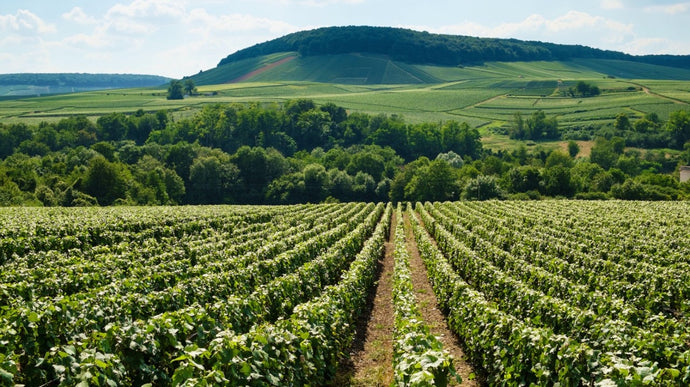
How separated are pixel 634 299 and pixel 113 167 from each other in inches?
2868

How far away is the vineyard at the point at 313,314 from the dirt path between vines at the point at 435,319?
28 cm

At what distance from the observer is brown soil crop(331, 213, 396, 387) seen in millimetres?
11648

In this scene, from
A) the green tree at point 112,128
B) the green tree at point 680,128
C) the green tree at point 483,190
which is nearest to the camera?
the green tree at point 483,190

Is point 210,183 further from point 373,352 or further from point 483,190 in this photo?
point 373,352

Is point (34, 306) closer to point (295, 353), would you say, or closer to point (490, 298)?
point (295, 353)

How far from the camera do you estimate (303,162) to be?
4377 inches

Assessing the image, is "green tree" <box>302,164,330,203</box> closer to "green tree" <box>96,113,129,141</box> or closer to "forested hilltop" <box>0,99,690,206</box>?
"forested hilltop" <box>0,99,690,206</box>

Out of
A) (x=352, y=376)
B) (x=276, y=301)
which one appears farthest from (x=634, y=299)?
(x=276, y=301)

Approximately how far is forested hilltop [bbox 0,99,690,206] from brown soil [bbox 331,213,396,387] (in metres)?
57.2

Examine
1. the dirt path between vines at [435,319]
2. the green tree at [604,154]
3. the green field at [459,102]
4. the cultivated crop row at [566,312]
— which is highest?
the green field at [459,102]

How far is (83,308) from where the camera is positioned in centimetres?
1008

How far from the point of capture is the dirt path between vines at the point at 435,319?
12270 millimetres

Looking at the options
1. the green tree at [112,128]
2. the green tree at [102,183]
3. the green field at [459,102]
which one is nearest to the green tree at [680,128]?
the green field at [459,102]

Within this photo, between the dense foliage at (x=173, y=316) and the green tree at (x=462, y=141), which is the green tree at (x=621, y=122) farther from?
the dense foliage at (x=173, y=316)
